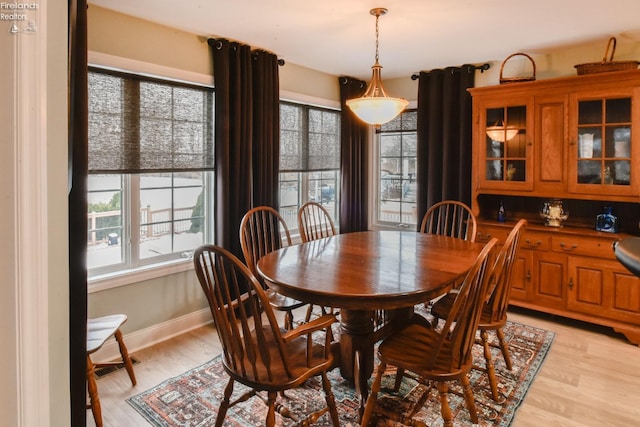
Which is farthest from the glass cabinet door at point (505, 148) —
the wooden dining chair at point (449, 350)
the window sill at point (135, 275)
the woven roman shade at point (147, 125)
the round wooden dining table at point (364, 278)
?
the window sill at point (135, 275)

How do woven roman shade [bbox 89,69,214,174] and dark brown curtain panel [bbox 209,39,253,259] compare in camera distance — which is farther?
dark brown curtain panel [bbox 209,39,253,259]

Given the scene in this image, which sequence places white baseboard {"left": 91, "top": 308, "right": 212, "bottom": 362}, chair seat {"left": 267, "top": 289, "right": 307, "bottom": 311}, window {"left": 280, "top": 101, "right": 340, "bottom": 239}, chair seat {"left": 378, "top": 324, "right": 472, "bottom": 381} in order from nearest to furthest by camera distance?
chair seat {"left": 378, "top": 324, "right": 472, "bottom": 381} < chair seat {"left": 267, "top": 289, "right": 307, "bottom": 311} < white baseboard {"left": 91, "top": 308, "right": 212, "bottom": 362} < window {"left": 280, "top": 101, "right": 340, "bottom": 239}

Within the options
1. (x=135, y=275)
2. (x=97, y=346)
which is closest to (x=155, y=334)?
(x=135, y=275)

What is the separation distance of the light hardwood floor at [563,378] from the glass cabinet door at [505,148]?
1271mm

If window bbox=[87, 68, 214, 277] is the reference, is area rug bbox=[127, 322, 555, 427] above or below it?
below

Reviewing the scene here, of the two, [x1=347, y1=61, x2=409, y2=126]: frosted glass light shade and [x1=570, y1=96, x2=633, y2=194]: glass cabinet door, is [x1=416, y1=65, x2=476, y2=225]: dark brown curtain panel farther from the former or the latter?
[x1=347, y1=61, x2=409, y2=126]: frosted glass light shade

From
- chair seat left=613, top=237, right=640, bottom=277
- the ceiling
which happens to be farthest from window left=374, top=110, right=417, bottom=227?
chair seat left=613, top=237, right=640, bottom=277

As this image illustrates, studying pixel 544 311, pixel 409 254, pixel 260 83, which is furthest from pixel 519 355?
pixel 260 83

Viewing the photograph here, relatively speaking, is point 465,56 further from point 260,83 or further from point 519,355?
point 519,355

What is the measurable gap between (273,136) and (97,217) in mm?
1642

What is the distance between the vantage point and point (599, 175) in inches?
128

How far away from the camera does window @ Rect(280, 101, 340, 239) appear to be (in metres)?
4.21

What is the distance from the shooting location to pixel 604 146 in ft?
10.6

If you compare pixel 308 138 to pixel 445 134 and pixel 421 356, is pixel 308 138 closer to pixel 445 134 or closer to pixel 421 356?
pixel 445 134
